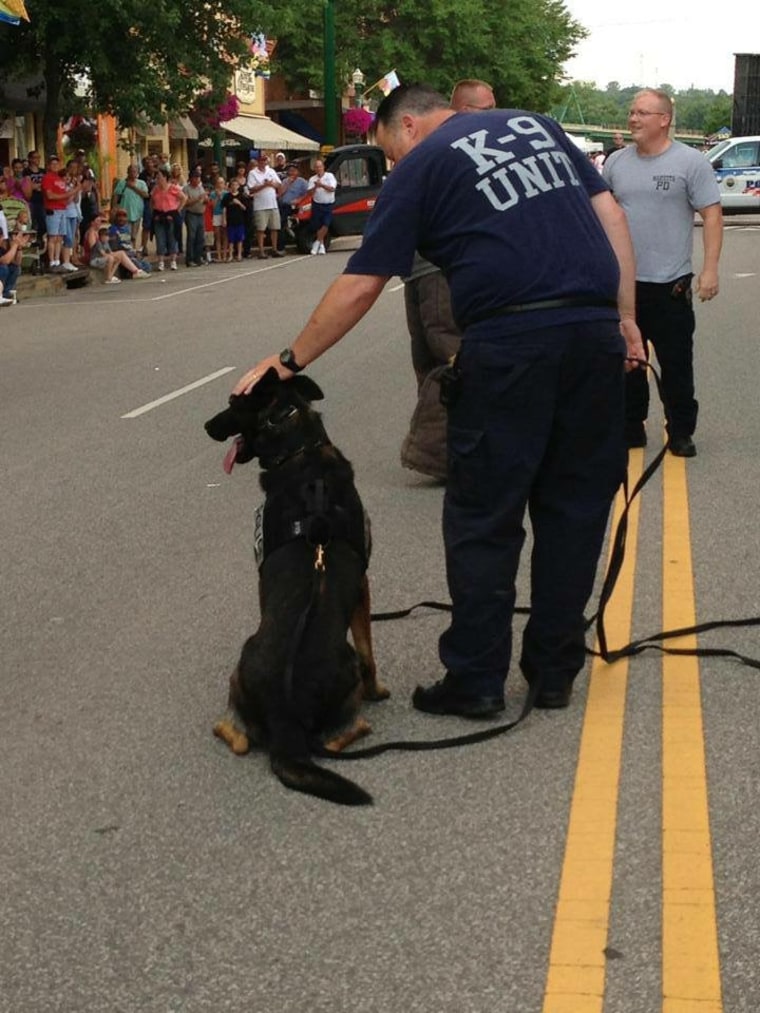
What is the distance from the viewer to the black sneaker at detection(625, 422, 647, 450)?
9.96 metres

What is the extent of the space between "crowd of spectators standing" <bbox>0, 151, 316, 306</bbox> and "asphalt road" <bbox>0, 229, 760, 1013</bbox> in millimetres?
16442

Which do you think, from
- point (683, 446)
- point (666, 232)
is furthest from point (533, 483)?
point (683, 446)

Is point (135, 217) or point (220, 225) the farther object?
point (220, 225)

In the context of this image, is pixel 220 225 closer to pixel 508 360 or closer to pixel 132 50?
pixel 132 50

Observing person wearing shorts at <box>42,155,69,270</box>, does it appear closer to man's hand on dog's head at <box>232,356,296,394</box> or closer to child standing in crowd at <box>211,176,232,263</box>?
child standing in crowd at <box>211,176,232,263</box>

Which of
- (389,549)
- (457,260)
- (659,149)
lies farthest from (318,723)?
(659,149)

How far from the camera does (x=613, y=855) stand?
164 inches

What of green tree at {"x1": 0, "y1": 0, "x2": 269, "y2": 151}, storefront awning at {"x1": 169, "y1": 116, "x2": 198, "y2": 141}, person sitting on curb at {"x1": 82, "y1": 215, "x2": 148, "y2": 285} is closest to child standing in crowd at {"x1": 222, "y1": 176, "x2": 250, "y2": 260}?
green tree at {"x1": 0, "y1": 0, "x2": 269, "y2": 151}

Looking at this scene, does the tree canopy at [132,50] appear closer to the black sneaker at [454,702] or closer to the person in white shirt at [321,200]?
the person in white shirt at [321,200]

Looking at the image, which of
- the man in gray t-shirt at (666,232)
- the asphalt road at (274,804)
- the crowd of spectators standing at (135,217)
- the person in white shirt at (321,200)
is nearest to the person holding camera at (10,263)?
the crowd of spectators standing at (135,217)

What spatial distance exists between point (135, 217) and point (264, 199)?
4496mm

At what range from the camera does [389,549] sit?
25.3 ft

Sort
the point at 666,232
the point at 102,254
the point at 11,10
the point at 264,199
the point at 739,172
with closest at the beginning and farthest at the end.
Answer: the point at 666,232
the point at 11,10
the point at 102,254
the point at 264,199
the point at 739,172

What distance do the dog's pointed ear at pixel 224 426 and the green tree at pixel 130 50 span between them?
25.5m
